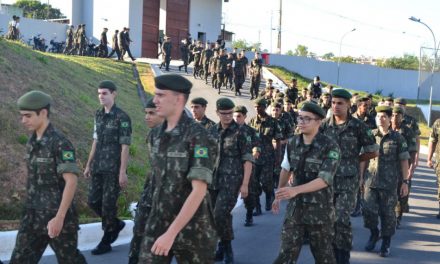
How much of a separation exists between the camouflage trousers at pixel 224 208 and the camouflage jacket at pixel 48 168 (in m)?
2.39

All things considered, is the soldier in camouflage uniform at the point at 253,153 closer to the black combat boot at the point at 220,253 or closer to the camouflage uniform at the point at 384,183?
the black combat boot at the point at 220,253

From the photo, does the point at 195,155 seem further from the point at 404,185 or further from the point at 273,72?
the point at 273,72

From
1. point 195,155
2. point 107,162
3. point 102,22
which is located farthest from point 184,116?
point 102,22

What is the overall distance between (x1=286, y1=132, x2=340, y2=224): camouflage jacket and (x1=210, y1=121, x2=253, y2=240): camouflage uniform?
158cm

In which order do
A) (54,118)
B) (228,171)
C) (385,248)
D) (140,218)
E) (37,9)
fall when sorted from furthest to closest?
(37,9)
(54,118)
(385,248)
(228,171)
(140,218)

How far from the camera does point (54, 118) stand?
11320 millimetres

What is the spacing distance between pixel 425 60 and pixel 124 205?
50.3 m

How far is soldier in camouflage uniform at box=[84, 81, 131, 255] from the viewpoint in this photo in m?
6.84

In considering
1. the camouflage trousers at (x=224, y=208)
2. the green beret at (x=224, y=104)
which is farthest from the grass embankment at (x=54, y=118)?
the green beret at (x=224, y=104)

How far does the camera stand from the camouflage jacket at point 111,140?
22.5ft

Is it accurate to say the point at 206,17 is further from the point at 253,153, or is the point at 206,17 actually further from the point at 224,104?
the point at 224,104

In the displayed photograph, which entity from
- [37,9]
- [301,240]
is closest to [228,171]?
[301,240]

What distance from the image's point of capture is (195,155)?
3844mm

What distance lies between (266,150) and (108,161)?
4.24m
